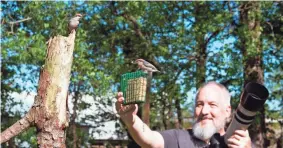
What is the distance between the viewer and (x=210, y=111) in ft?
10.6

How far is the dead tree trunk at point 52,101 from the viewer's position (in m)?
3.94

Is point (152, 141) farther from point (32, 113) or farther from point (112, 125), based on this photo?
A: point (112, 125)

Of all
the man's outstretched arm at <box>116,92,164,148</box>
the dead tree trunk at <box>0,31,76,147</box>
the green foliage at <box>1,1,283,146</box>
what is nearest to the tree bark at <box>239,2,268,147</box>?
the green foliage at <box>1,1,283,146</box>

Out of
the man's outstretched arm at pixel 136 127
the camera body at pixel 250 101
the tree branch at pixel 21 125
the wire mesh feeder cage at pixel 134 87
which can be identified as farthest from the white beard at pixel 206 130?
the tree branch at pixel 21 125

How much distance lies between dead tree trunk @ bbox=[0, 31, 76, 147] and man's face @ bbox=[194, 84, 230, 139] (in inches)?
48.9

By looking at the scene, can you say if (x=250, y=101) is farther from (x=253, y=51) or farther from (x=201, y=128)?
(x=253, y=51)

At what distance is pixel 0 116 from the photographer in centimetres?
1318

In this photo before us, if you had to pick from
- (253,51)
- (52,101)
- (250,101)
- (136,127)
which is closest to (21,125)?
(52,101)

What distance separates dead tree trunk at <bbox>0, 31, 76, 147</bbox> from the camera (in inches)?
155

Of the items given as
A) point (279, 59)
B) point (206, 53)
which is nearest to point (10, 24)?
point (206, 53)

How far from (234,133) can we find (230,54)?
1029cm

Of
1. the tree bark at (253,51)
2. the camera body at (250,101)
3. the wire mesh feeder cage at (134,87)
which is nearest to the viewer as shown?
the camera body at (250,101)

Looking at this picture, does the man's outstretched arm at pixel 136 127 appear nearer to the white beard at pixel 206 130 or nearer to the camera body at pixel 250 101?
the white beard at pixel 206 130

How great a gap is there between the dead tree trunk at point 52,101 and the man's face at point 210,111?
124 cm
